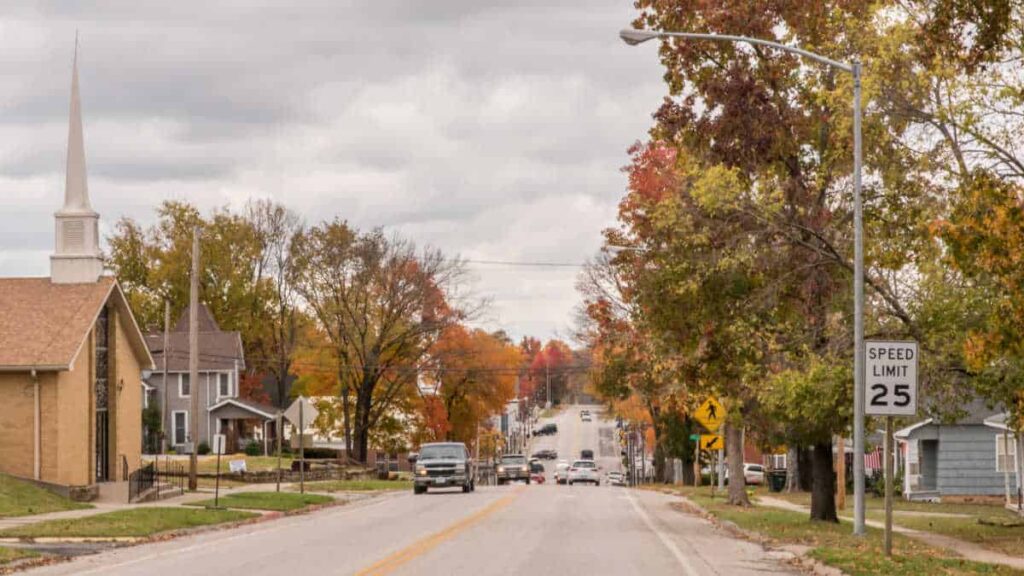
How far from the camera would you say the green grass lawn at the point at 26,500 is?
32.4 m

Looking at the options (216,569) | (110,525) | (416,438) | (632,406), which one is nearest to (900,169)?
(216,569)

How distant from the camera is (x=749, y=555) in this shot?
76.3 feet

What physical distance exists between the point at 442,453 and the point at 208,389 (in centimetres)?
3948

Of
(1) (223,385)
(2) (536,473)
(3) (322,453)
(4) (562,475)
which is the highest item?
(1) (223,385)

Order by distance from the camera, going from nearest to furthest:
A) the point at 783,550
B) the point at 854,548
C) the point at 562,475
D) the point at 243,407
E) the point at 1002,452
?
the point at 854,548 < the point at 783,550 < the point at 1002,452 < the point at 243,407 < the point at 562,475

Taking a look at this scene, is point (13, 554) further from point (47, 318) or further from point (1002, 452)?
point (1002, 452)

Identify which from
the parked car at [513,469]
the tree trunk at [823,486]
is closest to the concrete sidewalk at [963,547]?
the tree trunk at [823,486]

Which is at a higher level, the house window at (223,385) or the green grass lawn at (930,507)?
the house window at (223,385)

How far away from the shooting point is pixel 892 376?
19.7 m

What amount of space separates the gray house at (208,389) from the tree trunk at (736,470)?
140 feet

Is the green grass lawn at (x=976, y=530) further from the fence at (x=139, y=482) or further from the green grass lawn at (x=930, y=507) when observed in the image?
the fence at (x=139, y=482)

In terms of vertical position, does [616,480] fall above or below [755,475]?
below

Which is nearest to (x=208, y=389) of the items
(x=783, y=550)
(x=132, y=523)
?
(x=132, y=523)

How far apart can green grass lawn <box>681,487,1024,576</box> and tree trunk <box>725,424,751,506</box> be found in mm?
6875
